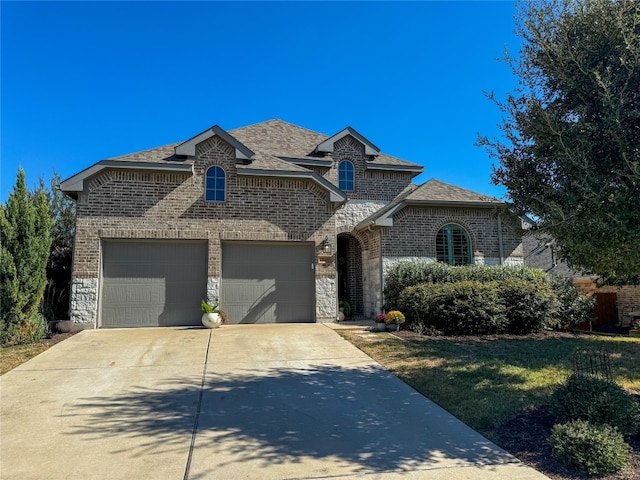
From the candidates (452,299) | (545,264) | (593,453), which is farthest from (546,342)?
(545,264)

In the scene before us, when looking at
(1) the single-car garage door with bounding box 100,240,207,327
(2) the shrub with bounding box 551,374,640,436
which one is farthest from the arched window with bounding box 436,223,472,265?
(2) the shrub with bounding box 551,374,640,436

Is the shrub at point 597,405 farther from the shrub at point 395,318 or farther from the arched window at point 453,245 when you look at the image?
the arched window at point 453,245

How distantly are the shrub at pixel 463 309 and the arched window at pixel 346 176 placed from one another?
7233mm

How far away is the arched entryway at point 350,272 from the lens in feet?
55.1

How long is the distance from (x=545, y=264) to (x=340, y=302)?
1332 centimetres

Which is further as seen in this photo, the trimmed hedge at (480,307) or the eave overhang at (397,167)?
the eave overhang at (397,167)

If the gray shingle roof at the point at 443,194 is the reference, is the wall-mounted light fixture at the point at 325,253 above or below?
below

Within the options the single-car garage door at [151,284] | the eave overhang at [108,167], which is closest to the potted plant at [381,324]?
the single-car garage door at [151,284]

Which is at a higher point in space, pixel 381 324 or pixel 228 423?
pixel 381 324

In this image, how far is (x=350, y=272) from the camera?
17.1 meters

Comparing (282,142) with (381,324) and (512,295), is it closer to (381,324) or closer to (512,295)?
(381,324)

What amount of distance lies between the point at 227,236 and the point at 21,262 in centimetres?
537

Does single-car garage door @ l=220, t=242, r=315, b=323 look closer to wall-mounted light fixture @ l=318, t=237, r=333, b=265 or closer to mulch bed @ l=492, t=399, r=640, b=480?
wall-mounted light fixture @ l=318, t=237, r=333, b=265

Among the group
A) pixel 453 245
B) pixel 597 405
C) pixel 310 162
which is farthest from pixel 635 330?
pixel 310 162
